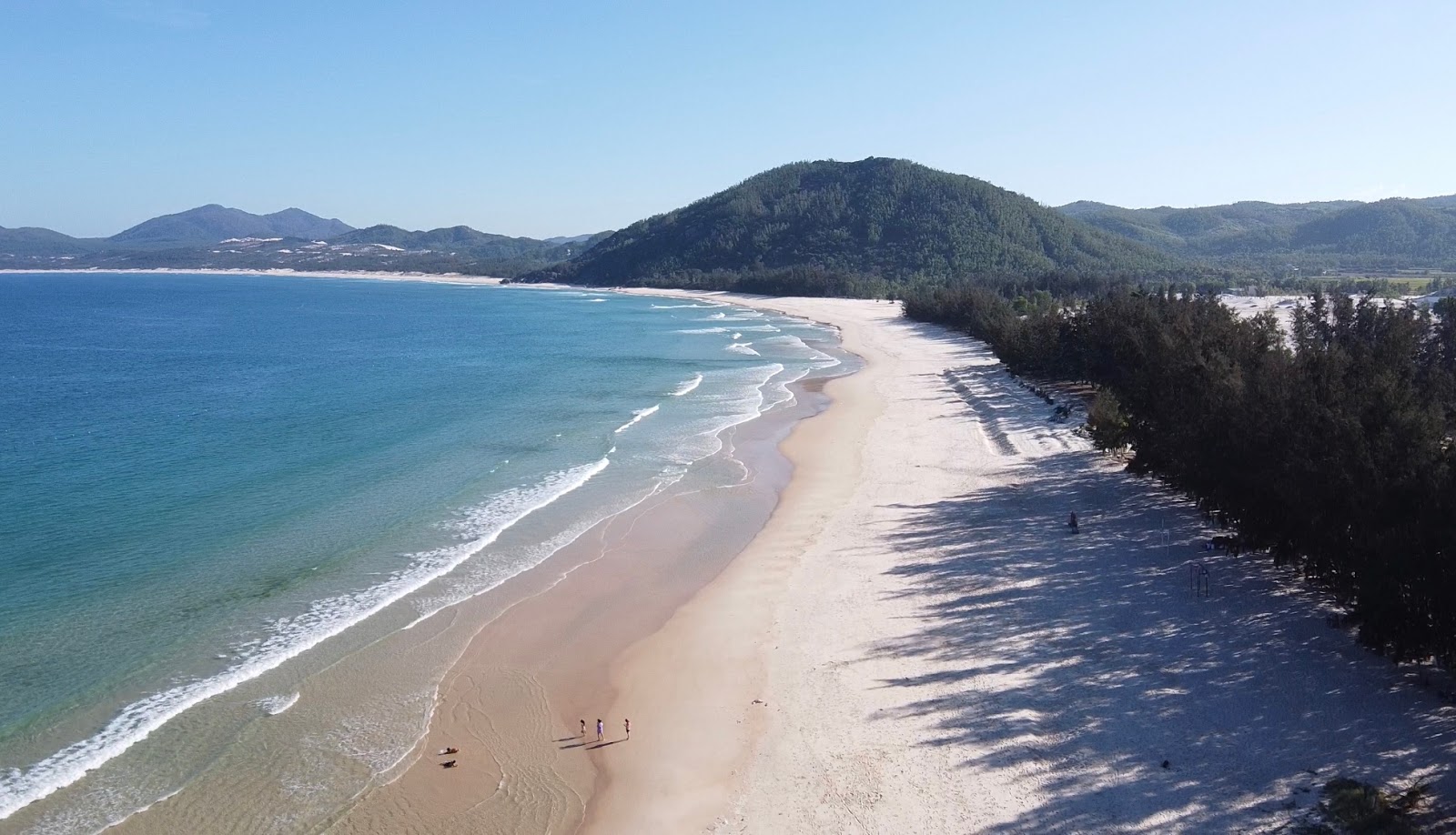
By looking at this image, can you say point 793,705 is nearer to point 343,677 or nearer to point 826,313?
point 343,677

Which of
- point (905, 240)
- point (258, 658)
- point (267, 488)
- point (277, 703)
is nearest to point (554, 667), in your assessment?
point (277, 703)

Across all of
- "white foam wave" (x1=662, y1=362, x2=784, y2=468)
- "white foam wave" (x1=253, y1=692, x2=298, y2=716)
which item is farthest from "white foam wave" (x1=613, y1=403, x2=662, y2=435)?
"white foam wave" (x1=253, y1=692, x2=298, y2=716)

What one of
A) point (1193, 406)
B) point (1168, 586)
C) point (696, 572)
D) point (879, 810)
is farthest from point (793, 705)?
point (1193, 406)

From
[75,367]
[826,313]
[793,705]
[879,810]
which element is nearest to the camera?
[879,810]

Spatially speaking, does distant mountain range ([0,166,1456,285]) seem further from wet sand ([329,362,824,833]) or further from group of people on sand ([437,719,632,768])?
group of people on sand ([437,719,632,768])

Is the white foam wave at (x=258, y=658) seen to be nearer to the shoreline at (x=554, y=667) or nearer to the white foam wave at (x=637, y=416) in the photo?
the shoreline at (x=554, y=667)

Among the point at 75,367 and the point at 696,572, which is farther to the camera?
the point at 75,367
